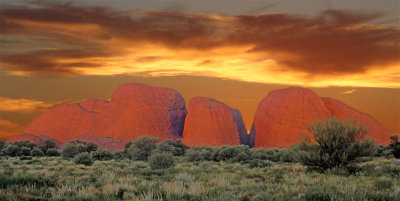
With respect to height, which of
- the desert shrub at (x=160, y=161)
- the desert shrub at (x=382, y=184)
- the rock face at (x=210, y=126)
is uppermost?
the desert shrub at (x=382, y=184)

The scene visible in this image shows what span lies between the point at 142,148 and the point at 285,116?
56.3m

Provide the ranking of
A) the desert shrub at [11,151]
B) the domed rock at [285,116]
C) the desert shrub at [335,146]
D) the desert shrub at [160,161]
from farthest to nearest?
the domed rock at [285,116] < the desert shrub at [11,151] < the desert shrub at [160,161] < the desert shrub at [335,146]

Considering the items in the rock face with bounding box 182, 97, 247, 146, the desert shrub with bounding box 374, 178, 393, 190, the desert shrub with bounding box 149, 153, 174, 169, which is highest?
the desert shrub with bounding box 374, 178, 393, 190

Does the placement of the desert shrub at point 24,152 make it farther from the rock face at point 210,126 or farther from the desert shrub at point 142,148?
the rock face at point 210,126

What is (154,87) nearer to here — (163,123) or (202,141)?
(163,123)

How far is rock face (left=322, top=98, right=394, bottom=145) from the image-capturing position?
7806 centimetres

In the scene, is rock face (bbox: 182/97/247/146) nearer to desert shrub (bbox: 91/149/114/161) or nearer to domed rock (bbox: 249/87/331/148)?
domed rock (bbox: 249/87/331/148)

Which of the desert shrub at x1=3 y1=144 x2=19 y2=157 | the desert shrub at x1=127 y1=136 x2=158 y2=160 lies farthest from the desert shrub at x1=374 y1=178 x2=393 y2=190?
the desert shrub at x1=3 y1=144 x2=19 y2=157

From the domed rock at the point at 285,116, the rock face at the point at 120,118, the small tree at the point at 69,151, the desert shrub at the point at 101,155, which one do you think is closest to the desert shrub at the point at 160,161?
the desert shrub at the point at 101,155

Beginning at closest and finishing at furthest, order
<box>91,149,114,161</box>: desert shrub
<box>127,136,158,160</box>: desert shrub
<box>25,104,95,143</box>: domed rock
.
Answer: <box>127,136,158,160</box>: desert shrub, <box>91,149,114,161</box>: desert shrub, <box>25,104,95,143</box>: domed rock

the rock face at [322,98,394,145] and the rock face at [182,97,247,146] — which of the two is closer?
the rock face at [322,98,394,145]

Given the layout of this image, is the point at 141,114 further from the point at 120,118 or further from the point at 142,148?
the point at 142,148

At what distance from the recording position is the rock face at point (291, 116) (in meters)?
79.7

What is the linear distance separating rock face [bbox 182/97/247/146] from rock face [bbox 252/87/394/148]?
19.7 ft
